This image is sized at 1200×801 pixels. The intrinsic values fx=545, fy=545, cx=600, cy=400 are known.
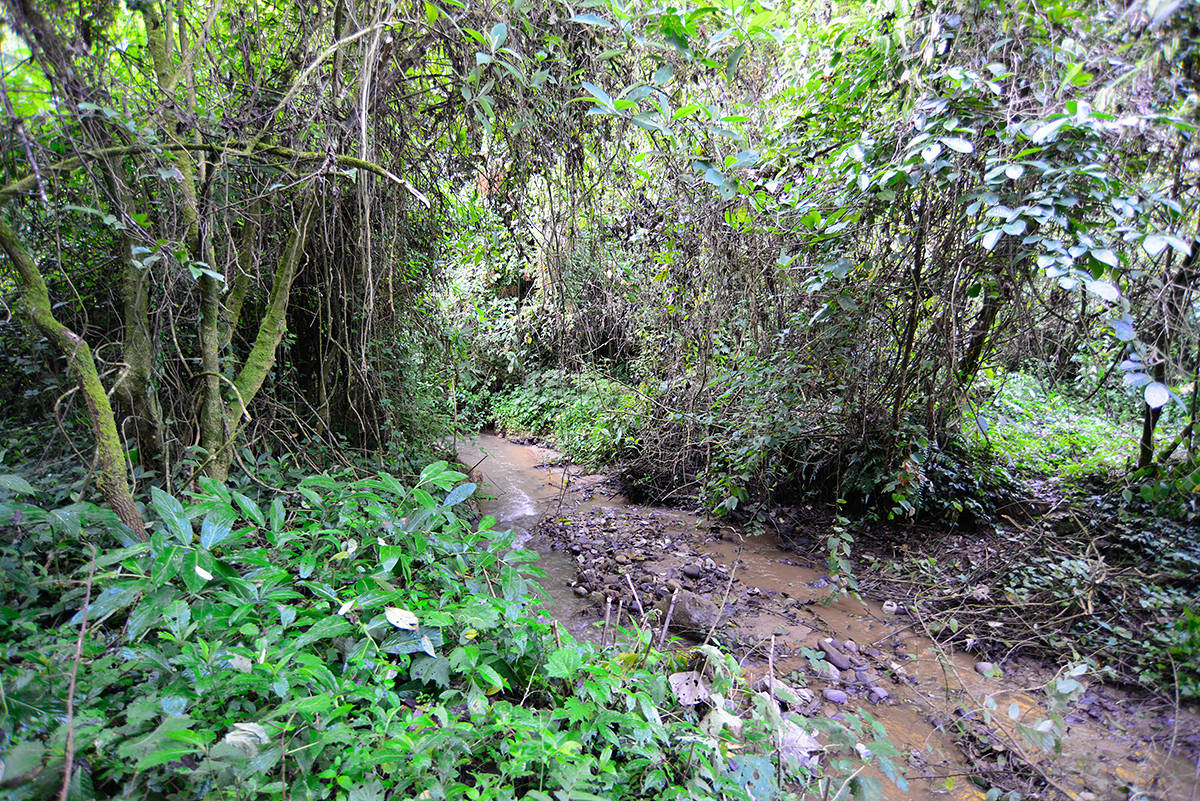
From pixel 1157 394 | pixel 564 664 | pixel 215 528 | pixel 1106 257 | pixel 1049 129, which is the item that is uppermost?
pixel 1049 129

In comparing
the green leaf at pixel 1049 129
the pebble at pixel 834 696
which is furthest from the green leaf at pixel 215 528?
the green leaf at pixel 1049 129

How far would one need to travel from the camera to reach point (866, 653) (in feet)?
9.97

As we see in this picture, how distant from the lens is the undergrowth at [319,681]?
123 centimetres

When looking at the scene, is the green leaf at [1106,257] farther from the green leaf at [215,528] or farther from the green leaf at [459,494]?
the green leaf at [215,528]

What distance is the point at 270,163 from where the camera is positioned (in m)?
2.65

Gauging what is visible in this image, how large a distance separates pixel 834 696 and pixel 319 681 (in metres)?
2.33

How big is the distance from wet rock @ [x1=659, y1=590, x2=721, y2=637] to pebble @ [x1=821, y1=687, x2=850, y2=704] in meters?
0.63

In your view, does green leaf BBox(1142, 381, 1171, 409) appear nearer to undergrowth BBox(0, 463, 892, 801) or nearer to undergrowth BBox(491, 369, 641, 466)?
undergrowth BBox(0, 463, 892, 801)

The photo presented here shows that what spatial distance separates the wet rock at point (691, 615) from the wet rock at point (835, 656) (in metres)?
0.60

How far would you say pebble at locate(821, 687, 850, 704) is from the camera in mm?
2637

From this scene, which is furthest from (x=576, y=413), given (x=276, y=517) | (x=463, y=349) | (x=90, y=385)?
(x=90, y=385)

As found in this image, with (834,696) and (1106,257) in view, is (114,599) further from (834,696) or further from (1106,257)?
(1106,257)

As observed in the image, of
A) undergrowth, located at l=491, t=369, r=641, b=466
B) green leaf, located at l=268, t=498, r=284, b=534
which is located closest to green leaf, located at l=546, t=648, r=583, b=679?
green leaf, located at l=268, t=498, r=284, b=534

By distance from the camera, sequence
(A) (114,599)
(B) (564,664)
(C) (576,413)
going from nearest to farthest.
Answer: (A) (114,599), (B) (564,664), (C) (576,413)
